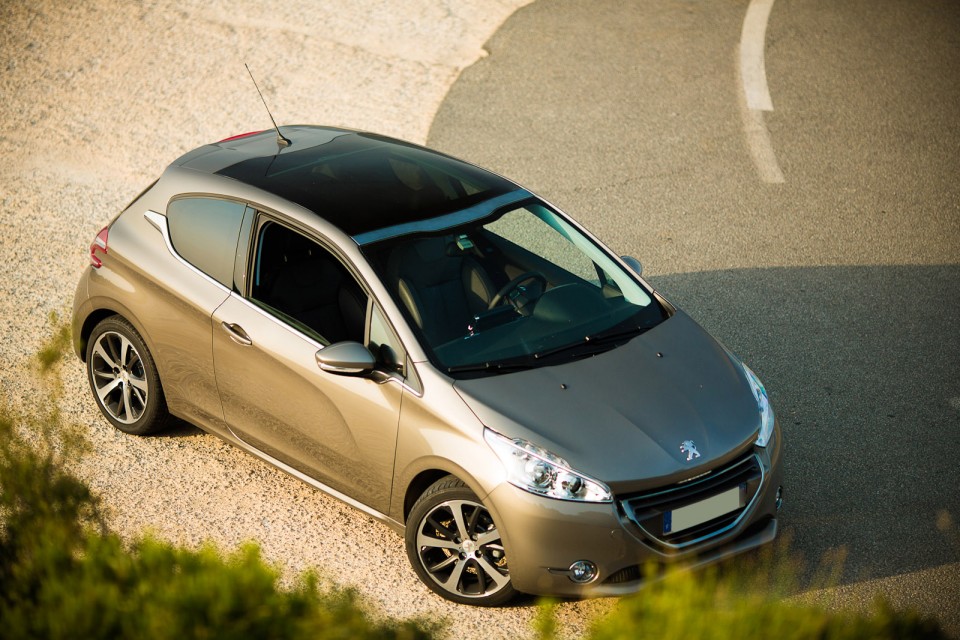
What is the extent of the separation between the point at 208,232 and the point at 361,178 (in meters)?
0.96

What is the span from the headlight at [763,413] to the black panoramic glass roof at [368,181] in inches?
72.7

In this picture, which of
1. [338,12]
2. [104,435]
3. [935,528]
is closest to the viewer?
[935,528]

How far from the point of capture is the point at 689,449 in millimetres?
4871

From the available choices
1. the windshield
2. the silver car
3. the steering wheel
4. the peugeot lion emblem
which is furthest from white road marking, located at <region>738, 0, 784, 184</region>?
the peugeot lion emblem

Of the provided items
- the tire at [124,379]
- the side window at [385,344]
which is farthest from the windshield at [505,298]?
the tire at [124,379]

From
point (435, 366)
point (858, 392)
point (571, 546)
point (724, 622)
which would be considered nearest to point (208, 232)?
point (435, 366)

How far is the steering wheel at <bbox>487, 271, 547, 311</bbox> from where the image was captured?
5594 mm

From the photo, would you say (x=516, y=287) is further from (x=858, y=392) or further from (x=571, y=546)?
(x=858, y=392)

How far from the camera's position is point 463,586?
510 centimetres

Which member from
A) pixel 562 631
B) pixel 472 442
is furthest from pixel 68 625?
pixel 562 631

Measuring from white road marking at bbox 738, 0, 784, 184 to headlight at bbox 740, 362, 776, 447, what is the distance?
15.1ft

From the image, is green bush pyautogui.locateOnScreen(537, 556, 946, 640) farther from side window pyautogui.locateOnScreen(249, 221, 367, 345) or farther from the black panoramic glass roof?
the black panoramic glass roof

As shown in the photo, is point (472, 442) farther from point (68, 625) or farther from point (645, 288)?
point (68, 625)

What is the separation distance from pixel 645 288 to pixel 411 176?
156 cm
